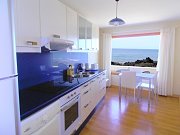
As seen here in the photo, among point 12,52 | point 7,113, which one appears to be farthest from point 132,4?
point 7,113

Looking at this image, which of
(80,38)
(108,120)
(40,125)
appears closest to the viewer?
(40,125)

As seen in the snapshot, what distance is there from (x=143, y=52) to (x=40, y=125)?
15.6 feet

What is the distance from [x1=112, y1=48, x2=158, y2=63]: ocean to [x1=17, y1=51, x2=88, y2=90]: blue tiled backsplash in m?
2.92

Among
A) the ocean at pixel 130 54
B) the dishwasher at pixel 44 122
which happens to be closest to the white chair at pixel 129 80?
the ocean at pixel 130 54

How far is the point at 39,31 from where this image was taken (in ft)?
5.53

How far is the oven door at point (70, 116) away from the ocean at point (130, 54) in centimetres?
373

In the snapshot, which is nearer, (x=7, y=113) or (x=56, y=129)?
(x=7, y=113)

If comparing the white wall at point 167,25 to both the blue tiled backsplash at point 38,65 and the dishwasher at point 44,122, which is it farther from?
the dishwasher at point 44,122

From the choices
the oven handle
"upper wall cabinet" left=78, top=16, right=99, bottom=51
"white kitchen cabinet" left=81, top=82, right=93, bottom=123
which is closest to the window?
"upper wall cabinet" left=78, top=16, right=99, bottom=51

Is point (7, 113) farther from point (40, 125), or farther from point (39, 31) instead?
point (39, 31)

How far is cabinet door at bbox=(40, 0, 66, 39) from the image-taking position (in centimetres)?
176

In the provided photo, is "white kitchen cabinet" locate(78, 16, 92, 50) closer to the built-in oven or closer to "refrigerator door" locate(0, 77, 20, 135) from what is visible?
the built-in oven

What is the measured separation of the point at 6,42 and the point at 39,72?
4.64 feet

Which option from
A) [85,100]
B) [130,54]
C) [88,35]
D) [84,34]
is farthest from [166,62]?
[85,100]
